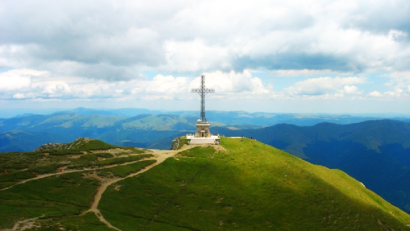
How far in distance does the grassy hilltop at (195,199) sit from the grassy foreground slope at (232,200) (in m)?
0.21

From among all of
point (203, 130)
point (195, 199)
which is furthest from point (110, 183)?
point (203, 130)

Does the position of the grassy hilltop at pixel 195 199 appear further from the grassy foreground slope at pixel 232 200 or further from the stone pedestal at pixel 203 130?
the stone pedestal at pixel 203 130

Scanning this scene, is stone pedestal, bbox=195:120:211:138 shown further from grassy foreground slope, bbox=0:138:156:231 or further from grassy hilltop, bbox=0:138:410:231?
grassy foreground slope, bbox=0:138:156:231

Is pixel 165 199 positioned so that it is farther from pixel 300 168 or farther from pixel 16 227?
pixel 300 168

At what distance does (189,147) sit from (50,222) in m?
56.5

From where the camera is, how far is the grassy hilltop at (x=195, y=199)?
4393 cm

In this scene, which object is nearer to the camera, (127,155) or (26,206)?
(26,206)

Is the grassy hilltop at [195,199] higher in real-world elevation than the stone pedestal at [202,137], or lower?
lower

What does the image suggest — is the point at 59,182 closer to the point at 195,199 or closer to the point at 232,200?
the point at 195,199

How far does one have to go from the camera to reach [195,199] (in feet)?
193

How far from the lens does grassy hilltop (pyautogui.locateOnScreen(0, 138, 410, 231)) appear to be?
144ft

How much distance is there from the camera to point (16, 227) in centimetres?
3369

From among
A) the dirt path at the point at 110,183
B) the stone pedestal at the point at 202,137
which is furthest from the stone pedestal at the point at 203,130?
the dirt path at the point at 110,183

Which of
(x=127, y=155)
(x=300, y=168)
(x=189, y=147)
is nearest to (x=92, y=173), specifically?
(x=127, y=155)
